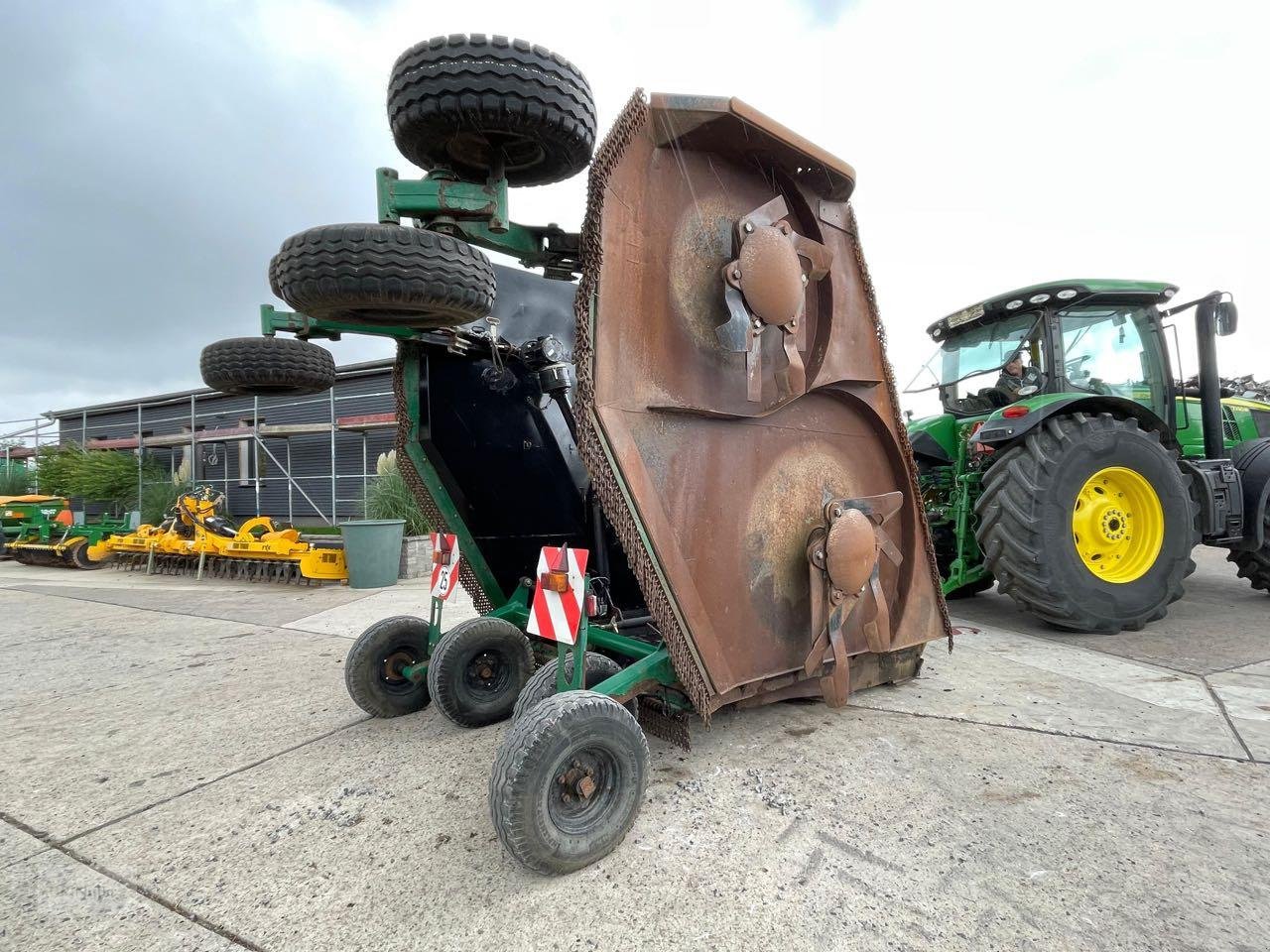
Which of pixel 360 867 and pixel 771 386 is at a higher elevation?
pixel 771 386

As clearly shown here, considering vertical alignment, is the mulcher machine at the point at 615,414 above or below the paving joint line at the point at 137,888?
above

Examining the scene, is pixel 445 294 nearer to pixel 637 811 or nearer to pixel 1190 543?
pixel 637 811

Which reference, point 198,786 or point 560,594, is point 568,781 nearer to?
point 560,594

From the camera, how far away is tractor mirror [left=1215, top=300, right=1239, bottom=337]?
5.04 meters

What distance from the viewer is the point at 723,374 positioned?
96.3 inches

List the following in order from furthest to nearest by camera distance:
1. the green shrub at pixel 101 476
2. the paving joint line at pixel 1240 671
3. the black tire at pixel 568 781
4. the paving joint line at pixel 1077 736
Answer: the green shrub at pixel 101 476 → the paving joint line at pixel 1240 671 → the paving joint line at pixel 1077 736 → the black tire at pixel 568 781

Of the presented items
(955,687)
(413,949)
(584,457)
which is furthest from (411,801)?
(955,687)

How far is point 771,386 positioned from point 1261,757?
2.37 m

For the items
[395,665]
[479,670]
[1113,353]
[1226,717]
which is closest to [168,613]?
[395,665]

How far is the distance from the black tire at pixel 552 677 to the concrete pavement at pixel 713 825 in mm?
366

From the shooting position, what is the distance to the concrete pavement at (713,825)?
1613 mm

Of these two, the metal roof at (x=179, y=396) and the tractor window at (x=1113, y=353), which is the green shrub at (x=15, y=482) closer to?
the metal roof at (x=179, y=396)

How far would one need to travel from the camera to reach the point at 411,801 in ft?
7.36

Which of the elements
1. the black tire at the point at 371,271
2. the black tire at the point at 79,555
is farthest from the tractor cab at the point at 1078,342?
the black tire at the point at 79,555
